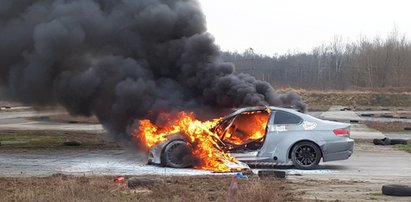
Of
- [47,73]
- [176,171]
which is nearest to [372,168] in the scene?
[176,171]

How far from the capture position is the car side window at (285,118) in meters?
13.1

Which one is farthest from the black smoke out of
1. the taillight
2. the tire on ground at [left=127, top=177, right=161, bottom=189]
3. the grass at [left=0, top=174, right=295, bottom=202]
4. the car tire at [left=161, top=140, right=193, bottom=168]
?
the tire on ground at [left=127, top=177, right=161, bottom=189]

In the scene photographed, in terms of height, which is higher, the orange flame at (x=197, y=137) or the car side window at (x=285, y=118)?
the car side window at (x=285, y=118)

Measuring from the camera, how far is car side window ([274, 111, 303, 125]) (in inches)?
516

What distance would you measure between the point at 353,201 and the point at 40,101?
11563 millimetres

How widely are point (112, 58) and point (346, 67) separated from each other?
270 ft

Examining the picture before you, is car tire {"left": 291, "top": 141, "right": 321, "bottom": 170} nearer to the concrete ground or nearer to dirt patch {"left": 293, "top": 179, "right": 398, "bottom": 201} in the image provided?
the concrete ground

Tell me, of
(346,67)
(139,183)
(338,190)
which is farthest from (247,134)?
(346,67)

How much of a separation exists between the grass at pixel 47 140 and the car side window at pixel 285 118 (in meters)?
7.25

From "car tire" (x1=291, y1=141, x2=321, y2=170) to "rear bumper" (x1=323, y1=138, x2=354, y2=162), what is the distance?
0.16 meters

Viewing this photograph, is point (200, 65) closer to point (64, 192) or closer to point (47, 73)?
point (47, 73)

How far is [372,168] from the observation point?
44.7 feet

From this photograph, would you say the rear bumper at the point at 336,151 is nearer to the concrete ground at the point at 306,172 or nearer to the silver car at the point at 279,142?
the silver car at the point at 279,142

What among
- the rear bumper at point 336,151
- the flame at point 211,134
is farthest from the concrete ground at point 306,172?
the flame at point 211,134
